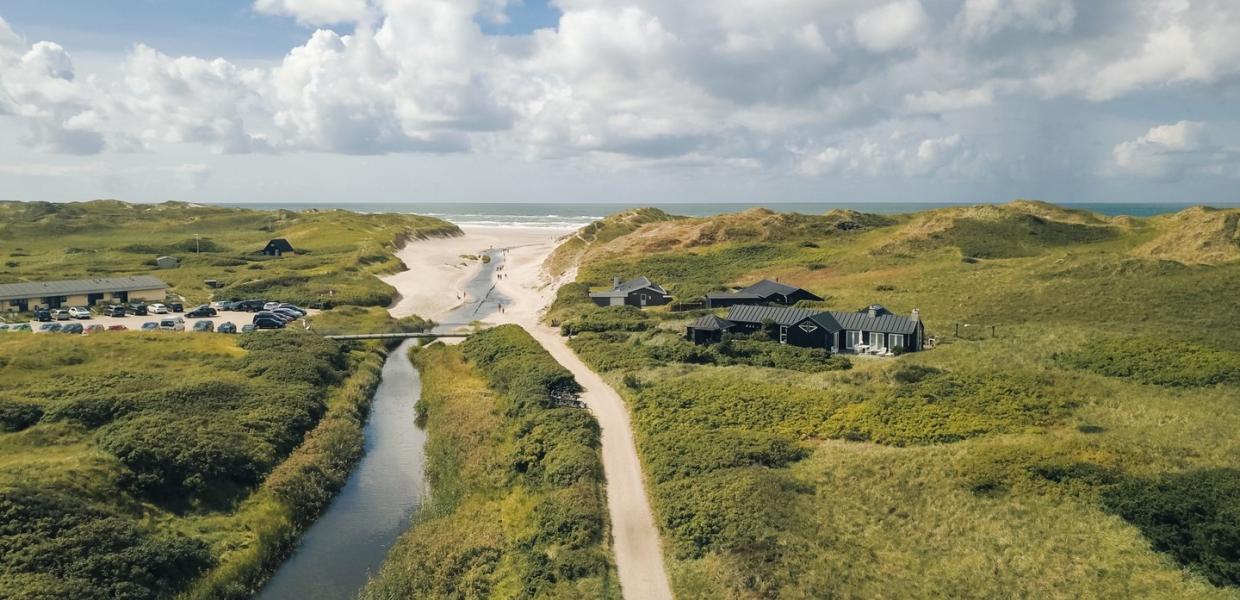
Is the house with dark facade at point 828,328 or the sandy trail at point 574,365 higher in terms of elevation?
the house with dark facade at point 828,328

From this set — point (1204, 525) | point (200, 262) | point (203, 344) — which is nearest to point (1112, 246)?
point (1204, 525)

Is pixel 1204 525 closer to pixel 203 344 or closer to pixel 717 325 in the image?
pixel 717 325

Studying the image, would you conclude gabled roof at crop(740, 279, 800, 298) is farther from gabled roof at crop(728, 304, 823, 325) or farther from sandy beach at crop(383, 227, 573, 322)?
sandy beach at crop(383, 227, 573, 322)

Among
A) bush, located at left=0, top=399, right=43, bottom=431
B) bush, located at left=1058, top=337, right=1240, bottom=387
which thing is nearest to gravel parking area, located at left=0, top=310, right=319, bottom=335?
bush, located at left=0, top=399, right=43, bottom=431

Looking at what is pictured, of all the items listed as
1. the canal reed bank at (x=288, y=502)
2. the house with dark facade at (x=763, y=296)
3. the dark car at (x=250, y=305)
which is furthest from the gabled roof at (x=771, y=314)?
the dark car at (x=250, y=305)

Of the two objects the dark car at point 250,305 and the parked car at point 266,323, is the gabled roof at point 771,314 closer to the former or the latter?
the parked car at point 266,323
